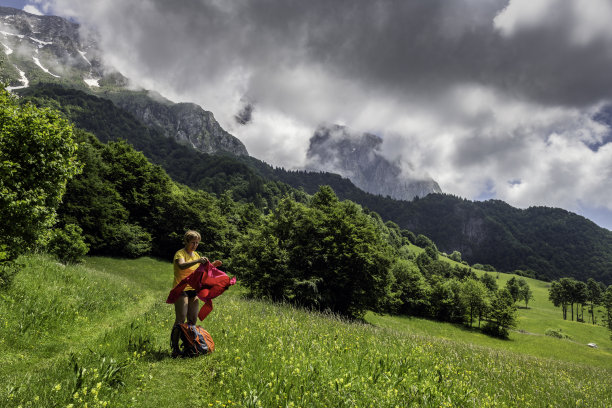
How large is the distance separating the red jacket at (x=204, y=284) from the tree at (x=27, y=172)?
683cm

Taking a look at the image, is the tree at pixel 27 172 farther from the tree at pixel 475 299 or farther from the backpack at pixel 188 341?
the tree at pixel 475 299

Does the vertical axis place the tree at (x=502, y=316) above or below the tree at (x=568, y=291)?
below

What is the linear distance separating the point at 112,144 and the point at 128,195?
13055 millimetres

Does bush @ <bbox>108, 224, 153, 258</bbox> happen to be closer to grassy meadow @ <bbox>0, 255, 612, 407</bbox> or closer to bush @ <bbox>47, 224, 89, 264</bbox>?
bush @ <bbox>47, 224, 89, 264</bbox>

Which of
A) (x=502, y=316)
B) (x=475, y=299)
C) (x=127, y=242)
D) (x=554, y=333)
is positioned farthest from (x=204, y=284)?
(x=554, y=333)

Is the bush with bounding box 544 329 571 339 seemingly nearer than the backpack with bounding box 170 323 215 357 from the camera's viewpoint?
No

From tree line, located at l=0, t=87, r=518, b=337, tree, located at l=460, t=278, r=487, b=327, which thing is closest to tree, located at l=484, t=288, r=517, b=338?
tree line, located at l=0, t=87, r=518, b=337

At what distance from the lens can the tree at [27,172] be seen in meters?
9.19

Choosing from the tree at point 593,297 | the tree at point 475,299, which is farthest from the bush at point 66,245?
the tree at point 593,297

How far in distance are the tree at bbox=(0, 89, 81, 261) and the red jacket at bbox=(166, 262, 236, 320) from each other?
6.83 metres

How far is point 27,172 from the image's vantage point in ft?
33.1

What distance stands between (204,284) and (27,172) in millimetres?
9249

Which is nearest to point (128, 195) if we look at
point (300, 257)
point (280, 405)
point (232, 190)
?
point (300, 257)

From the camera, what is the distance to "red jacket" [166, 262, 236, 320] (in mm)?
6238
